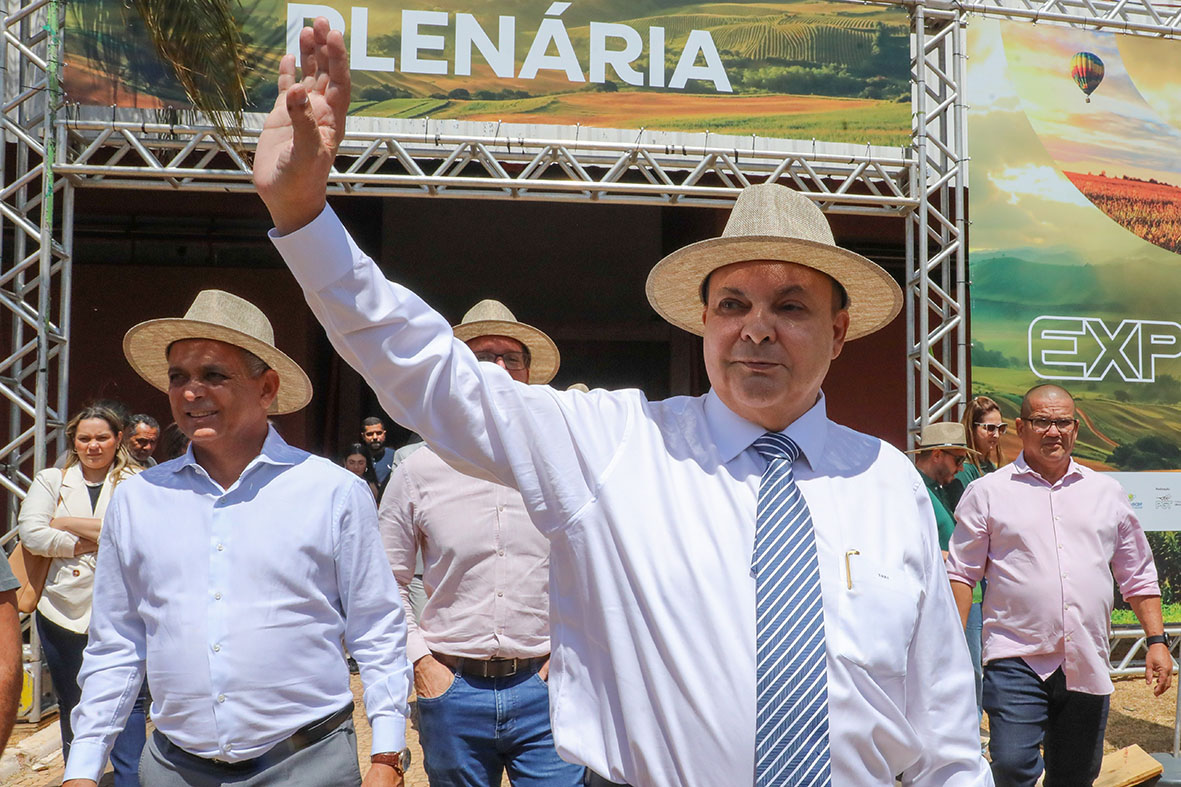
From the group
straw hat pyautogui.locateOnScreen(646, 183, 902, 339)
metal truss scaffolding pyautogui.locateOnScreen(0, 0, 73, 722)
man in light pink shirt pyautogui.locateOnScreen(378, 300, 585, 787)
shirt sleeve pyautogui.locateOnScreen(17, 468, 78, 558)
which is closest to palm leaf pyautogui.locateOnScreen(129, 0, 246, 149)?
metal truss scaffolding pyautogui.locateOnScreen(0, 0, 73, 722)

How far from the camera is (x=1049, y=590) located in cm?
440

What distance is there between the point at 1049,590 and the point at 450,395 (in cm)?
359

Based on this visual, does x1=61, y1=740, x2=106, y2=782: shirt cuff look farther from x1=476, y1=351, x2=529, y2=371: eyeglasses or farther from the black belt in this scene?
x1=476, y1=351, x2=529, y2=371: eyeglasses

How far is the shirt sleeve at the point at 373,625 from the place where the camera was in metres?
2.81

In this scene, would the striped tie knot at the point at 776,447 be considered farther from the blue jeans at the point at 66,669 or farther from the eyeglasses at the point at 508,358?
the blue jeans at the point at 66,669

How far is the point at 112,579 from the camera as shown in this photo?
110 inches

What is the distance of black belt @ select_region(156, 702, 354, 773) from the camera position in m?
2.61

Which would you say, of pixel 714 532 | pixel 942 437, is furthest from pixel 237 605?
pixel 942 437

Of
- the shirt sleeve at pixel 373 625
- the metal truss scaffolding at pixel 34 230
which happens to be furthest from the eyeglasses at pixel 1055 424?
the metal truss scaffolding at pixel 34 230

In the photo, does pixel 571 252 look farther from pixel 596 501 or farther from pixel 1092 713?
pixel 596 501

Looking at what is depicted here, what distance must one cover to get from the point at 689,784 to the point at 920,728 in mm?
462

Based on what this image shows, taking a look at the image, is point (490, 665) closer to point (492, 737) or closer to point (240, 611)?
point (492, 737)

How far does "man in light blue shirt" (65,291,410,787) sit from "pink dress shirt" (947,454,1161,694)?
282cm

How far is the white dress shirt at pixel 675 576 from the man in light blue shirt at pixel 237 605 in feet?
3.50
